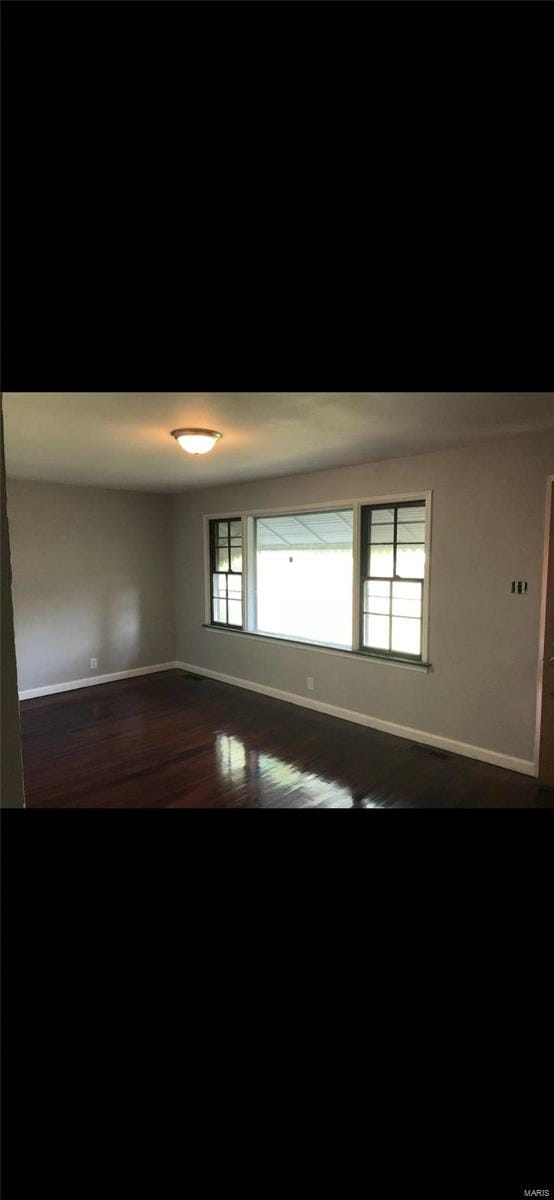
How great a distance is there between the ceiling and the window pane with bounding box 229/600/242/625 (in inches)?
69.5

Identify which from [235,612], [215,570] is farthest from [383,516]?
[215,570]

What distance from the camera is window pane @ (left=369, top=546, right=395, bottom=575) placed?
4.02 metres

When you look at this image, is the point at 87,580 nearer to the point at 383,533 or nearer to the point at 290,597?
the point at 290,597

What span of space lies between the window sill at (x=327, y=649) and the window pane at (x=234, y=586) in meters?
0.38

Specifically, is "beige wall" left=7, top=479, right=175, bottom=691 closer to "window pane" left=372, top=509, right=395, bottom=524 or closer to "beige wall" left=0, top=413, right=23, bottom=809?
"window pane" left=372, top=509, right=395, bottom=524

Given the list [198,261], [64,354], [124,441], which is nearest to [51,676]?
[124,441]

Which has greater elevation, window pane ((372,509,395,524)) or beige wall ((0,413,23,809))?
window pane ((372,509,395,524))

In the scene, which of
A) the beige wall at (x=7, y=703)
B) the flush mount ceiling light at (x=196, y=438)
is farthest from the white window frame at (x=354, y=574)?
the beige wall at (x=7, y=703)

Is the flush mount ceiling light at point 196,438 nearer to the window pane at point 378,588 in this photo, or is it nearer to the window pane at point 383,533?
the window pane at point 383,533

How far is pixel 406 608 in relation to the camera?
3.92m

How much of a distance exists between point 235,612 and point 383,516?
7.32 ft

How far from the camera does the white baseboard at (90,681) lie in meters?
5.13

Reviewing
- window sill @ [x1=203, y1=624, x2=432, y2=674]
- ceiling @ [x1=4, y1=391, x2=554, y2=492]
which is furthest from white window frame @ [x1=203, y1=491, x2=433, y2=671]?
ceiling @ [x1=4, y1=391, x2=554, y2=492]
